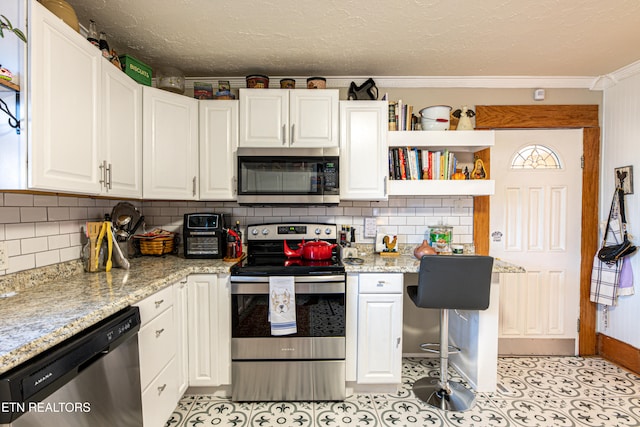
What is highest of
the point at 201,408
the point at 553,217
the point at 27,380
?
the point at 553,217

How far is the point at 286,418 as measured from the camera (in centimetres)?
185

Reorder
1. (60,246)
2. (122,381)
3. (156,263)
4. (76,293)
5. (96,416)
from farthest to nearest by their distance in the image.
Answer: (156,263) → (60,246) → (76,293) → (122,381) → (96,416)

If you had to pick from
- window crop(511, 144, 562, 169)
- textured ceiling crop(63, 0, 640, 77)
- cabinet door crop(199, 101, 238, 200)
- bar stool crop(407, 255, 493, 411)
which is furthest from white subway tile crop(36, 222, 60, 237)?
window crop(511, 144, 562, 169)

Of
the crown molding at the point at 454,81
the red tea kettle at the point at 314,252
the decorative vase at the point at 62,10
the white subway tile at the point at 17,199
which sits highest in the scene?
the crown molding at the point at 454,81

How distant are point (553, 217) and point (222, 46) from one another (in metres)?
3.00

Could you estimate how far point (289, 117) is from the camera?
226 centimetres

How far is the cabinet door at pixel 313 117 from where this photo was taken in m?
2.25

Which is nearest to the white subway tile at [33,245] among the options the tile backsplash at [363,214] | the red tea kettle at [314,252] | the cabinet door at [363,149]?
the tile backsplash at [363,214]

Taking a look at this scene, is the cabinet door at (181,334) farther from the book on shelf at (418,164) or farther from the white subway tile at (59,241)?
the book on shelf at (418,164)

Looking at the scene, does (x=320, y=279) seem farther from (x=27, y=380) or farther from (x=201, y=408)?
(x=27, y=380)

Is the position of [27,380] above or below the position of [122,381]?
above

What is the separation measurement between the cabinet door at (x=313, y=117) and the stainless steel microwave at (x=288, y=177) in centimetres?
12

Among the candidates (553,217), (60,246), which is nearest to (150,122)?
(60,246)

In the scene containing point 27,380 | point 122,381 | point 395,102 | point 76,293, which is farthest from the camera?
point 395,102
